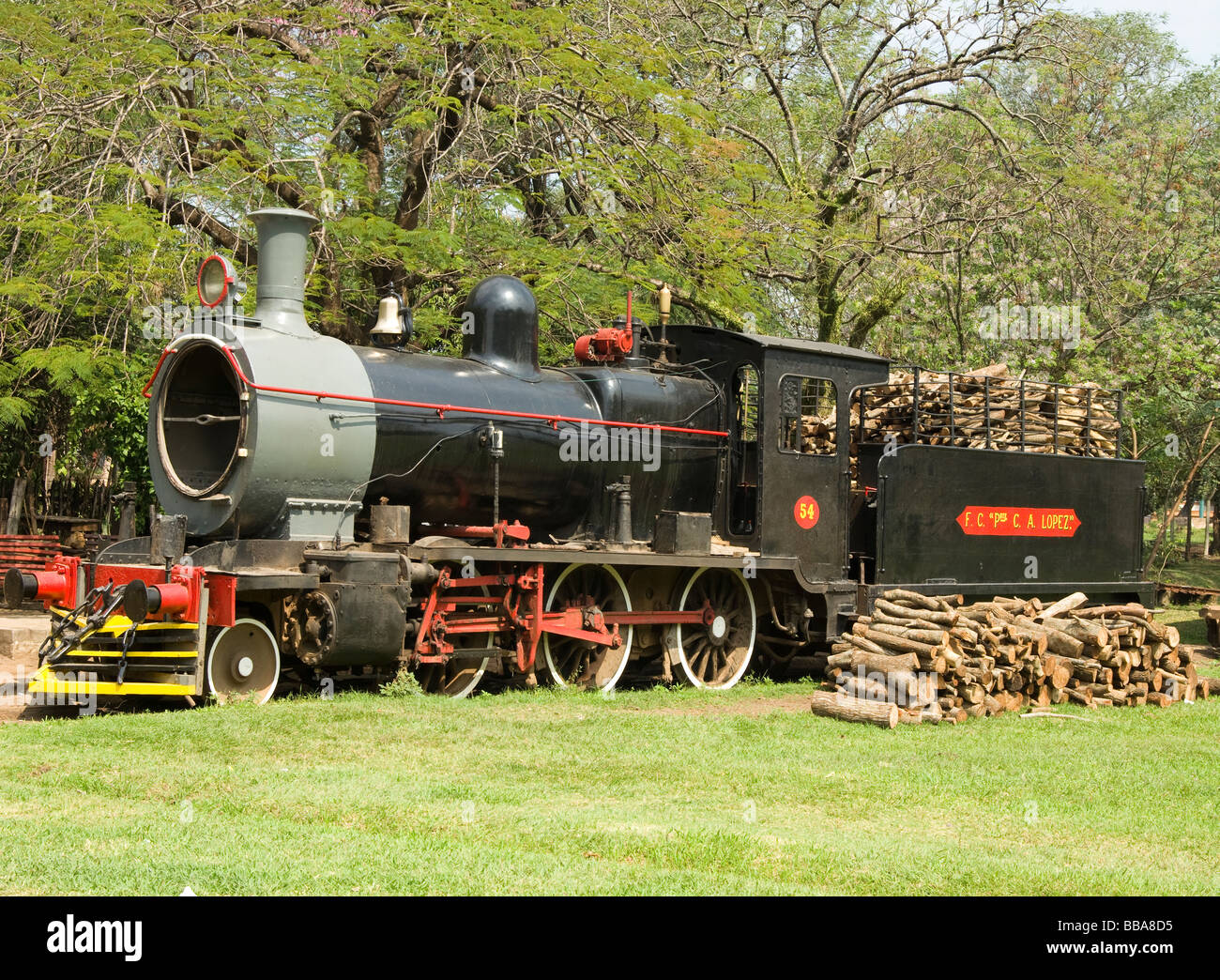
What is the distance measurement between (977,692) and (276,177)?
859cm

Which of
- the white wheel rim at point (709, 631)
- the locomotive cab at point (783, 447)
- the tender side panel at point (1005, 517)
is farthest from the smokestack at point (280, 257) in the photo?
the tender side panel at point (1005, 517)

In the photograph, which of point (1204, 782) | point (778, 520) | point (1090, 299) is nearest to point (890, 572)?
point (778, 520)

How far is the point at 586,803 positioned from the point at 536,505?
177 inches

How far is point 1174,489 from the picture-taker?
89.9 ft

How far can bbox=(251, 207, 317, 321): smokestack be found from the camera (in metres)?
9.73

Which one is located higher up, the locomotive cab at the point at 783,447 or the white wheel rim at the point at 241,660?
the locomotive cab at the point at 783,447

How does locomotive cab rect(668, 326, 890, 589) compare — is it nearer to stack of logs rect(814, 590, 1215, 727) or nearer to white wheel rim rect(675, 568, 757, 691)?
white wheel rim rect(675, 568, 757, 691)

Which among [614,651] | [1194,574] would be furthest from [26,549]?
[1194,574]

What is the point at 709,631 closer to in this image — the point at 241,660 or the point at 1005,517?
the point at 1005,517

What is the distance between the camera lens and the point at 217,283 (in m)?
9.46

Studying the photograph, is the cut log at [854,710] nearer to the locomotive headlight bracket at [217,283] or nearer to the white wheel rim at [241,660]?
the white wheel rim at [241,660]

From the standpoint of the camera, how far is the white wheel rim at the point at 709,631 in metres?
11.6

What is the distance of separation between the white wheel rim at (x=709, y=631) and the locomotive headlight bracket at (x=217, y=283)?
4.62 meters

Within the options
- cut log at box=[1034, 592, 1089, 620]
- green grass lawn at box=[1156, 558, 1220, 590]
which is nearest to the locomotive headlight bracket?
cut log at box=[1034, 592, 1089, 620]
